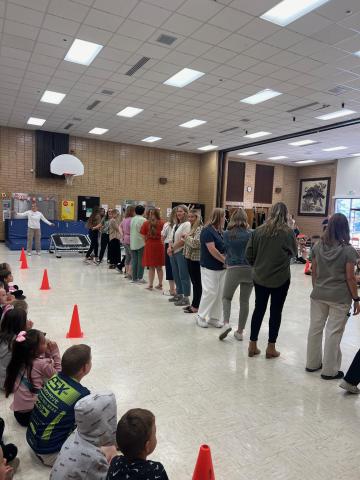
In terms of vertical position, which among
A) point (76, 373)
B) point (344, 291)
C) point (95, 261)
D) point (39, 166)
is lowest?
point (95, 261)

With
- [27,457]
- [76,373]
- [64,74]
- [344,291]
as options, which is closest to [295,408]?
[344,291]

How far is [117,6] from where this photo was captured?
210 inches

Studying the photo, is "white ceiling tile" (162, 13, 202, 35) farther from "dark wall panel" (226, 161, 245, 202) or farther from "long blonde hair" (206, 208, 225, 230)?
"dark wall panel" (226, 161, 245, 202)

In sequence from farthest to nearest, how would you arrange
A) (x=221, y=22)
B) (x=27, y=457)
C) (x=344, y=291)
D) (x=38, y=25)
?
(x=38, y=25), (x=221, y=22), (x=344, y=291), (x=27, y=457)

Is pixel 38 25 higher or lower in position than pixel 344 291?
higher

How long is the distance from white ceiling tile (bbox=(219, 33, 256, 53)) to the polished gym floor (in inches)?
188

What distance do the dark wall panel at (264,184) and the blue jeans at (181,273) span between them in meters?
14.2

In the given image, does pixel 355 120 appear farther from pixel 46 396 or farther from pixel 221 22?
pixel 46 396

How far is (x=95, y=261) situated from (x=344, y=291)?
24.3 feet

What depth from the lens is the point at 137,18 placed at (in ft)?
18.5

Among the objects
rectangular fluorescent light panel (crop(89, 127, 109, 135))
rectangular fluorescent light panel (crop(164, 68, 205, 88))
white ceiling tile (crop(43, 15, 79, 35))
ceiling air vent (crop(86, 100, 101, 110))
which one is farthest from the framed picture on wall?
white ceiling tile (crop(43, 15, 79, 35))

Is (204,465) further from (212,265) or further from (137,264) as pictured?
(137,264)

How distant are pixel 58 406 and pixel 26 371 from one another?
0.56 metres

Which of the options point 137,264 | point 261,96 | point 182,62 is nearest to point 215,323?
point 137,264
